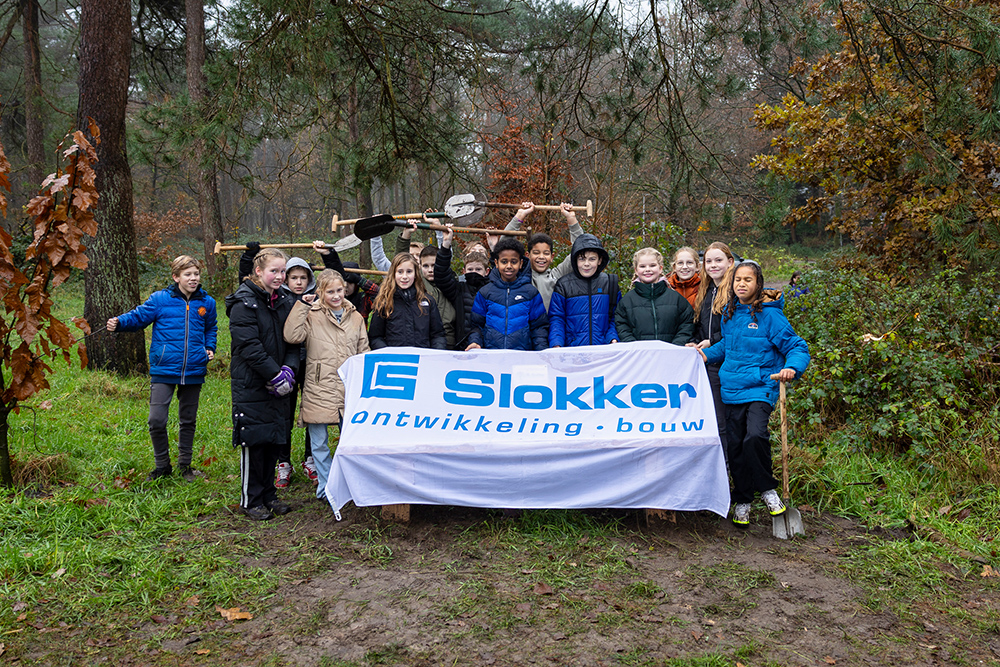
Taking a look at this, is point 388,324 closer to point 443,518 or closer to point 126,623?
point 443,518

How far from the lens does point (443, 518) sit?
4.68 m

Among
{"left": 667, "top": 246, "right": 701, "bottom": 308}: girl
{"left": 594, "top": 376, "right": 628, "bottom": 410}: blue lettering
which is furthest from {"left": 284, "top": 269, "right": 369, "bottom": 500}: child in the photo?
{"left": 667, "top": 246, "right": 701, "bottom": 308}: girl

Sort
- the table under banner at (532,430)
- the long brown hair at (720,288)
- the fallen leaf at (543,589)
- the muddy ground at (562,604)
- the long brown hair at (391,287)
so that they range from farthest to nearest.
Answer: the long brown hair at (391,287), the long brown hair at (720,288), the table under banner at (532,430), the fallen leaf at (543,589), the muddy ground at (562,604)

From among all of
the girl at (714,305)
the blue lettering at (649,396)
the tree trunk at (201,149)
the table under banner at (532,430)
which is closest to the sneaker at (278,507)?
the table under banner at (532,430)

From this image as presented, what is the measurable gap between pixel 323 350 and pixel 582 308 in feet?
6.38

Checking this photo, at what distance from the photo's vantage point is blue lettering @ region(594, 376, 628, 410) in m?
4.79

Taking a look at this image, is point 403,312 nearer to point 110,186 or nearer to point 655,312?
point 655,312

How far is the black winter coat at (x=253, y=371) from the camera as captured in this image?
463 centimetres

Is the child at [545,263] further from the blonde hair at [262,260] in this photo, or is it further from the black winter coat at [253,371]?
the black winter coat at [253,371]

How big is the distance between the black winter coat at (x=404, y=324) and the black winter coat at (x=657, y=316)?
57.9 inches

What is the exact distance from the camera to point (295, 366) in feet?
16.5

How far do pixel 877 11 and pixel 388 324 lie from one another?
14.1 ft

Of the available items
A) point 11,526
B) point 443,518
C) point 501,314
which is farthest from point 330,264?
point 11,526

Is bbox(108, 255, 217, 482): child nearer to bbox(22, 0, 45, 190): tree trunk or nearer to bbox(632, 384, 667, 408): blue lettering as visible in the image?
bbox(632, 384, 667, 408): blue lettering
